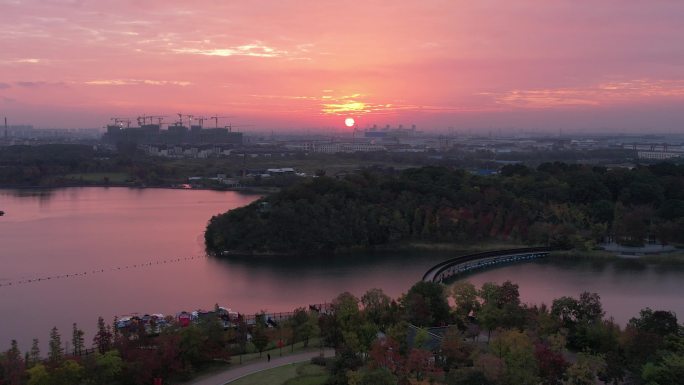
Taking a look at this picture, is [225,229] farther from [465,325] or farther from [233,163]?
[233,163]

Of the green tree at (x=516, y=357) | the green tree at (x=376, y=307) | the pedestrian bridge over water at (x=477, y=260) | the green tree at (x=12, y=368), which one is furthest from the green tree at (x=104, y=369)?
the pedestrian bridge over water at (x=477, y=260)

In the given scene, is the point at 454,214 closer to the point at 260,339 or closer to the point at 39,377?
the point at 260,339

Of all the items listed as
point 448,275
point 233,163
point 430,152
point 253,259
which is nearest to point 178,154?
point 233,163

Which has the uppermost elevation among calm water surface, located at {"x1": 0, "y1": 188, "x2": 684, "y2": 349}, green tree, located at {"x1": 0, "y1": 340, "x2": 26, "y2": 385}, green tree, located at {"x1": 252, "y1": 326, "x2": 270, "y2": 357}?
green tree, located at {"x1": 0, "y1": 340, "x2": 26, "y2": 385}

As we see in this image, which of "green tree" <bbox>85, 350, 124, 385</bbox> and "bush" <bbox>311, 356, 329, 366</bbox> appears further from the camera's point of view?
"bush" <bbox>311, 356, 329, 366</bbox>

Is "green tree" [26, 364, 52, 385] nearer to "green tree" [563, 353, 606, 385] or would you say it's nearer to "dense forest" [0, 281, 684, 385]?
"dense forest" [0, 281, 684, 385]

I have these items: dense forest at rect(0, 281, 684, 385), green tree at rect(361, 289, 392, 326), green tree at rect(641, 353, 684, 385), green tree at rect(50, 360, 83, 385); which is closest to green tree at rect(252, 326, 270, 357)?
dense forest at rect(0, 281, 684, 385)

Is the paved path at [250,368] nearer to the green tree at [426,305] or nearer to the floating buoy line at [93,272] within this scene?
the green tree at [426,305]
